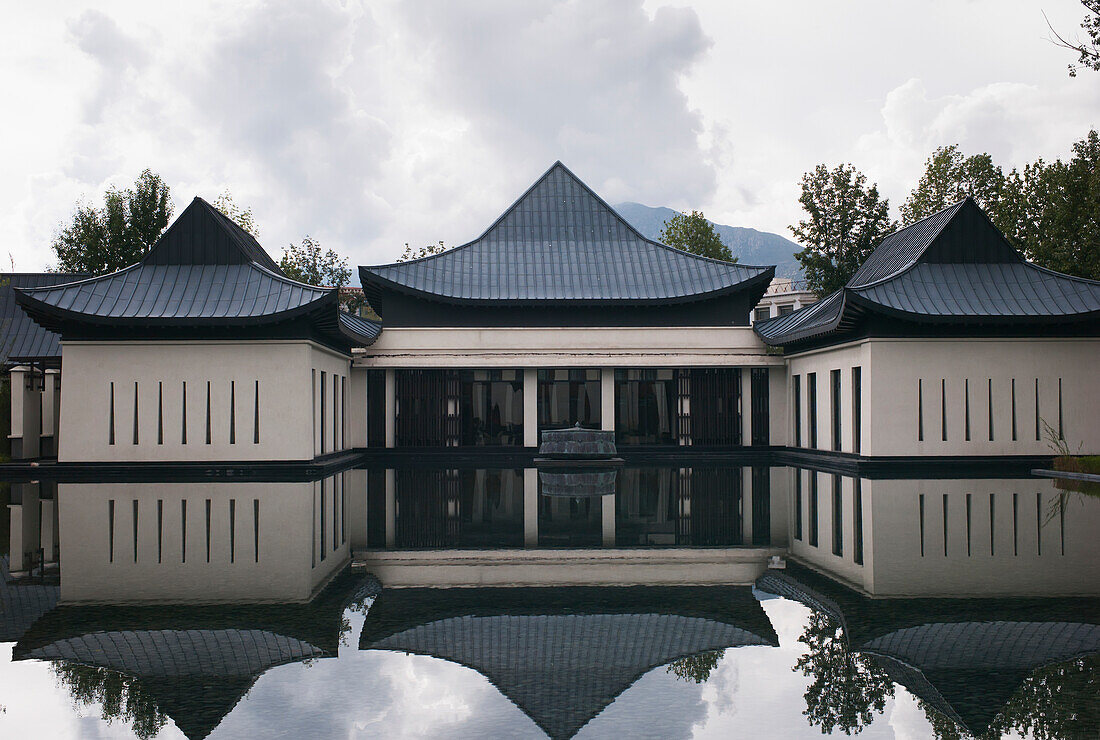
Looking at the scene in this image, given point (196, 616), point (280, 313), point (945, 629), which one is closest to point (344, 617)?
point (196, 616)

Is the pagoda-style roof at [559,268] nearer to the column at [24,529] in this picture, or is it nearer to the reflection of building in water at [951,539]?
the column at [24,529]

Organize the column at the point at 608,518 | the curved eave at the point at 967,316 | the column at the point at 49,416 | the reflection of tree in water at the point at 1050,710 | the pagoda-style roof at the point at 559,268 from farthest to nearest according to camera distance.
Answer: the pagoda-style roof at the point at 559,268, the column at the point at 49,416, the curved eave at the point at 967,316, the column at the point at 608,518, the reflection of tree in water at the point at 1050,710

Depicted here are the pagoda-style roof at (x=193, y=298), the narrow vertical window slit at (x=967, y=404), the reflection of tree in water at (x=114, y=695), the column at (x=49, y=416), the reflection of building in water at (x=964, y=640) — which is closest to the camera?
the reflection of tree in water at (x=114, y=695)

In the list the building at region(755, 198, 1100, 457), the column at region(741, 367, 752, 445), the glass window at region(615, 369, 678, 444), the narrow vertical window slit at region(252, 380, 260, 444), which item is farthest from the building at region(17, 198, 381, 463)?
the column at region(741, 367, 752, 445)

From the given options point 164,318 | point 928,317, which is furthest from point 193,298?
point 928,317

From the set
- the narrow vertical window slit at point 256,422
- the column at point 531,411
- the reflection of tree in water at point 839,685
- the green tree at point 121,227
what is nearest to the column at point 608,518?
the reflection of tree in water at point 839,685

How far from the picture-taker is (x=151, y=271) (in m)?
25.6

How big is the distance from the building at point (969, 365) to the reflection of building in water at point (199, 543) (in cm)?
1412

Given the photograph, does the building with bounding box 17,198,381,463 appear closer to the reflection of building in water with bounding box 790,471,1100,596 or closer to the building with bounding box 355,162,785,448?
the building with bounding box 355,162,785,448

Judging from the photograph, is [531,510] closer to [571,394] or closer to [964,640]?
[964,640]

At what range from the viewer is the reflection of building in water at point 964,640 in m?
5.76

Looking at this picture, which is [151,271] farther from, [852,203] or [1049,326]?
[852,203]

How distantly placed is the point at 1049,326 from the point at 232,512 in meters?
20.9

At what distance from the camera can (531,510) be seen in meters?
16.1
